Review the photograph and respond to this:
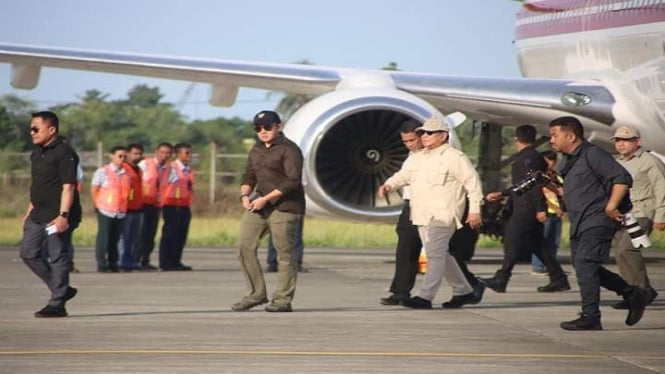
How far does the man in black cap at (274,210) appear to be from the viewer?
1372 centimetres

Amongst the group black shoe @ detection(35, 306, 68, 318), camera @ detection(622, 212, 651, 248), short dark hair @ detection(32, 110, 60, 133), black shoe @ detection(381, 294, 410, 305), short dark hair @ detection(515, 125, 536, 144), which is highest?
short dark hair @ detection(515, 125, 536, 144)

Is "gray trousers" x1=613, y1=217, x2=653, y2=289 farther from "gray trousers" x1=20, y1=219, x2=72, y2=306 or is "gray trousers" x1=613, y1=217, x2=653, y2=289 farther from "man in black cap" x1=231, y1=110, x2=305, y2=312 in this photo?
"gray trousers" x1=20, y1=219, x2=72, y2=306

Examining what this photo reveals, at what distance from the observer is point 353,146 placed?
65.3ft

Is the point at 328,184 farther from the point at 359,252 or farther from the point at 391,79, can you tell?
the point at 359,252

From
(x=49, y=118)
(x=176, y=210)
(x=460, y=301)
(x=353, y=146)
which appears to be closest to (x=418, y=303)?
(x=460, y=301)

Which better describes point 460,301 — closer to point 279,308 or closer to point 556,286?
point 279,308

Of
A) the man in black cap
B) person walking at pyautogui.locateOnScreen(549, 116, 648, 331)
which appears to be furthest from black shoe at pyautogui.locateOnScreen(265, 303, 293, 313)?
person walking at pyautogui.locateOnScreen(549, 116, 648, 331)

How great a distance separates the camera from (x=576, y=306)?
14875 millimetres

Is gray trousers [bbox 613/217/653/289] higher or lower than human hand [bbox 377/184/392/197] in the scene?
lower

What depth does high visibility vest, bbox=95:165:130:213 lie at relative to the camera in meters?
20.2

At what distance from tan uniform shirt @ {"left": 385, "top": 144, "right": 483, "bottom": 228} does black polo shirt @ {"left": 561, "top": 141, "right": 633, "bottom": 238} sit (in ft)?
4.50

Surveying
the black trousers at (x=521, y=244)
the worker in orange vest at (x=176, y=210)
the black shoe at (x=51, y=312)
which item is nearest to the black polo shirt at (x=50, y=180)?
the black shoe at (x=51, y=312)

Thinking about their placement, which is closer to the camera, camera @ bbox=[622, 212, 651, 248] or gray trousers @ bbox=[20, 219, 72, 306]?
camera @ bbox=[622, 212, 651, 248]

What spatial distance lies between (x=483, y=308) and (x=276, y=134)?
7.63ft
